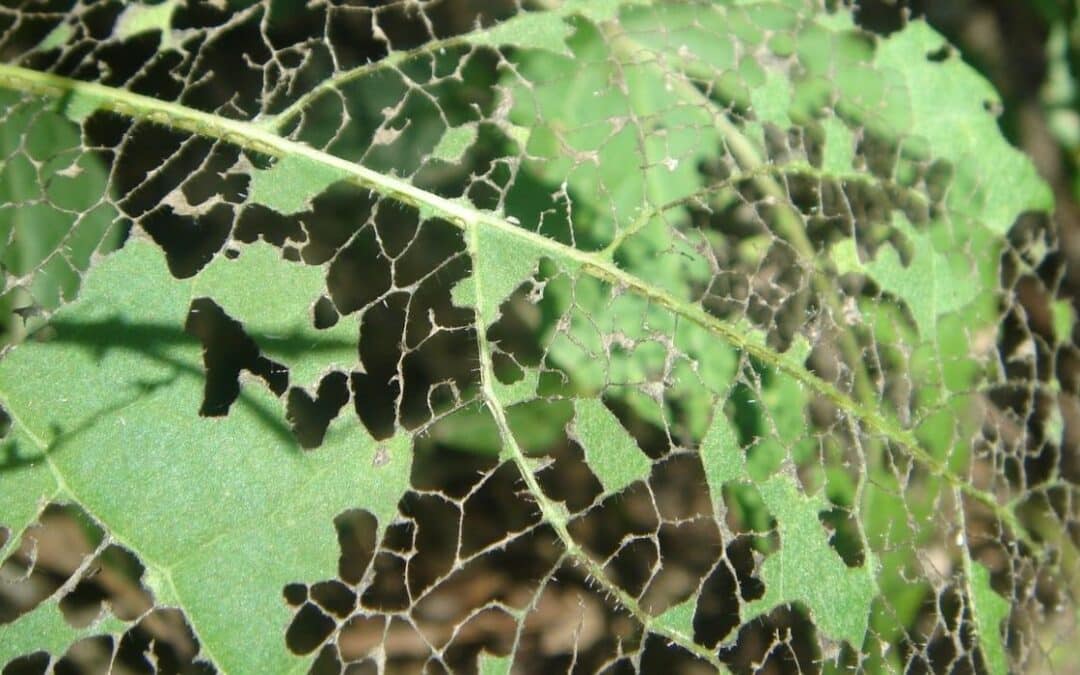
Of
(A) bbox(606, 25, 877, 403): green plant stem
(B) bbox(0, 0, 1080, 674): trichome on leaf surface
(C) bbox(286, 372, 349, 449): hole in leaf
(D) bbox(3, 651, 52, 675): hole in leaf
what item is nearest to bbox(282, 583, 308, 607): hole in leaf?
(B) bbox(0, 0, 1080, 674): trichome on leaf surface

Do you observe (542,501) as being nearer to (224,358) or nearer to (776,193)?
(224,358)

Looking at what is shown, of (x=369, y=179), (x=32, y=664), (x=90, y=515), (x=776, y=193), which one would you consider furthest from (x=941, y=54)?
(x=32, y=664)

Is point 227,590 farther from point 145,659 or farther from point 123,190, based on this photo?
point 123,190

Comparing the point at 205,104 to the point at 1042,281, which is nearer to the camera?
the point at 205,104

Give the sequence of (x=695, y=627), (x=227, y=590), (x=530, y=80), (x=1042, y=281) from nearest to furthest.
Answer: (x=227, y=590), (x=695, y=627), (x=530, y=80), (x=1042, y=281)

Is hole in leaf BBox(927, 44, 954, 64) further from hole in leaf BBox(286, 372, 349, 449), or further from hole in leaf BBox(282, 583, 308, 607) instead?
hole in leaf BBox(282, 583, 308, 607)

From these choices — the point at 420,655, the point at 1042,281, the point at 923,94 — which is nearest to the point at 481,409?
the point at 420,655
